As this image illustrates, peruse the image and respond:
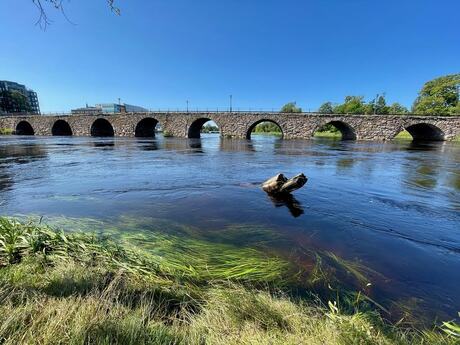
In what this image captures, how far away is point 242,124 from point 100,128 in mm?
39004

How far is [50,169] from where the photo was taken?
40.2ft

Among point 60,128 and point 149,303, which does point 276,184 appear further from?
point 60,128

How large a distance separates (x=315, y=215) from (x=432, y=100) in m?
91.3

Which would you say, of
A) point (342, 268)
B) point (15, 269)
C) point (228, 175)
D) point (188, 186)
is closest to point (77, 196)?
point (188, 186)

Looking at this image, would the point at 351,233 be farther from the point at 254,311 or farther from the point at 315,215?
the point at 254,311

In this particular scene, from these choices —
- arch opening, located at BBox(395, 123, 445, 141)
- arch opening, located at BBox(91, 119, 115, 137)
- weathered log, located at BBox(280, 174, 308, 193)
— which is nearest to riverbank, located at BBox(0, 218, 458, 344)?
weathered log, located at BBox(280, 174, 308, 193)

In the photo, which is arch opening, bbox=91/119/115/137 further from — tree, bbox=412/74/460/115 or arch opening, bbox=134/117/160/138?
tree, bbox=412/74/460/115

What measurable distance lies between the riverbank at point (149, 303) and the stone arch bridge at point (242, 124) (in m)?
45.8

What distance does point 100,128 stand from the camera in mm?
61906

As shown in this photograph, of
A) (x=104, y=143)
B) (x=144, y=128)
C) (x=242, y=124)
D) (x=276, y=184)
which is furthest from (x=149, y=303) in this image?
(x=144, y=128)

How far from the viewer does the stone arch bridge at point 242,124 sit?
1662 inches

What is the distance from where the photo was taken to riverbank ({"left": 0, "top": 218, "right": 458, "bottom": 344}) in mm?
1932

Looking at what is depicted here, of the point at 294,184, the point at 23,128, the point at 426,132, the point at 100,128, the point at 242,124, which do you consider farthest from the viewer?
the point at 23,128

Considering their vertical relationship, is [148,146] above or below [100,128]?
below
